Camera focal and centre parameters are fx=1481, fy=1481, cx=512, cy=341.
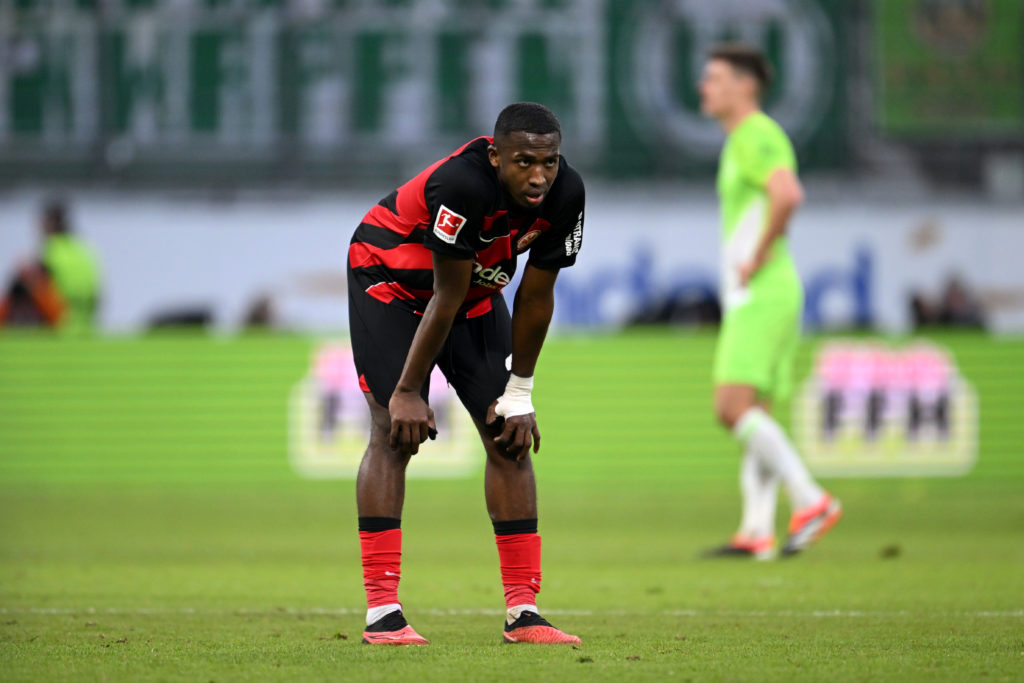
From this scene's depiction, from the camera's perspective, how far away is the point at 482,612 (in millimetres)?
5555

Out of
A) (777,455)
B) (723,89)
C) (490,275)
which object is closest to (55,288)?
(723,89)

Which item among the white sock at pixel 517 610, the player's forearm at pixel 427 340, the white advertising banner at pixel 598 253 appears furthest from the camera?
the white advertising banner at pixel 598 253

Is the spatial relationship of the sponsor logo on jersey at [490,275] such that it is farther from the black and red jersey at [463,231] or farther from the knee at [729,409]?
the knee at [729,409]

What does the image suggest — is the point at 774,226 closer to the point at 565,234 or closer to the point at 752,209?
the point at 752,209

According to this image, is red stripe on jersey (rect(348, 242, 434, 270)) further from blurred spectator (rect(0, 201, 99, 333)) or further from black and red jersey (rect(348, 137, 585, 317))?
blurred spectator (rect(0, 201, 99, 333))

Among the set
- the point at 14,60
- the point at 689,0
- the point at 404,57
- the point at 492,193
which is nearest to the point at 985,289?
the point at 689,0

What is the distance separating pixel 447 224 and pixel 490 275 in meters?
0.39

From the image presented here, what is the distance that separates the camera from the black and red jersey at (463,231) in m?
4.40

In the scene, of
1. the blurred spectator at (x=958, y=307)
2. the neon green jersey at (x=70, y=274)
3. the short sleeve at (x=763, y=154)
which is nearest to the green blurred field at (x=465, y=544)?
the short sleeve at (x=763, y=154)

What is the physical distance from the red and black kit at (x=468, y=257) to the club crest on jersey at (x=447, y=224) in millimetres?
75

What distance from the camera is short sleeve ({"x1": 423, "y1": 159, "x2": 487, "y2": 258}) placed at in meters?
4.38

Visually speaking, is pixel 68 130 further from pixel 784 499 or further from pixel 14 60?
pixel 784 499

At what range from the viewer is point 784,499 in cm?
1134

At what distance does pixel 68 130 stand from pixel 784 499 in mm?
11172
